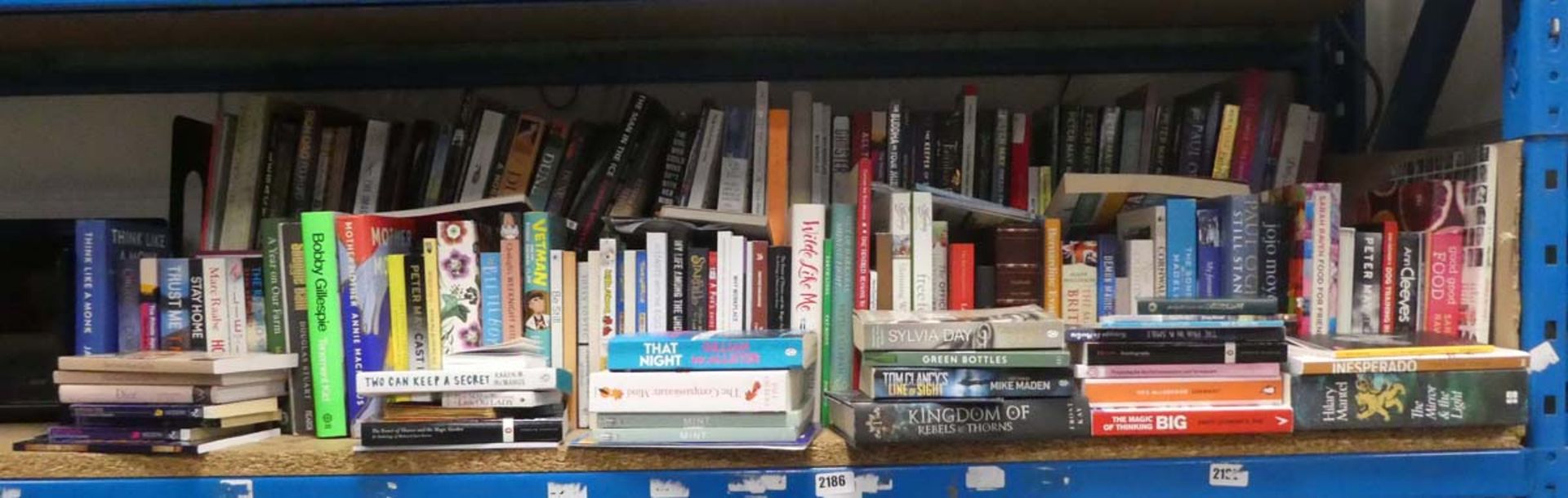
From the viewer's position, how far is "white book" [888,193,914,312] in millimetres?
904

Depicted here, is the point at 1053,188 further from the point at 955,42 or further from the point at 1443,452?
the point at 1443,452

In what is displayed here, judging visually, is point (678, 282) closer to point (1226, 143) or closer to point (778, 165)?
point (778, 165)

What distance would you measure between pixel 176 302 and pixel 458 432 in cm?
35

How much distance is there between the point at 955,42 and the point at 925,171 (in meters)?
0.24

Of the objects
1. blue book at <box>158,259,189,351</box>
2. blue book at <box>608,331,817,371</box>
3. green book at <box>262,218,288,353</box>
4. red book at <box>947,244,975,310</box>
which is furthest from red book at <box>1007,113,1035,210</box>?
blue book at <box>158,259,189,351</box>

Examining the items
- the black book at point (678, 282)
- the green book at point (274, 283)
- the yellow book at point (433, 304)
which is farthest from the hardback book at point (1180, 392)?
the green book at point (274, 283)

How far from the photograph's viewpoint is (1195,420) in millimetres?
819

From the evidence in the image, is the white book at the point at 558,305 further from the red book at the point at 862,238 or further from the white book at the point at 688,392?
the red book at the point at 862,238

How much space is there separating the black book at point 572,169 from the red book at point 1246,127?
0.68 m

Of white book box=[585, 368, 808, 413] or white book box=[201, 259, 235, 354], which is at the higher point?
white book box=[201, 259, 235, 354]

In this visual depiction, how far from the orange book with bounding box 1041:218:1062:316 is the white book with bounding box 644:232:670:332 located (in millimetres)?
357

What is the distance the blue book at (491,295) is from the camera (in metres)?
0.89

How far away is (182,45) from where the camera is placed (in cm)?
120

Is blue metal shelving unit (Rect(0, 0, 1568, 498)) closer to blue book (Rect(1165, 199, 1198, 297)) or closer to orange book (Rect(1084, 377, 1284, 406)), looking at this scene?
orange book (Rect(1084, 377, 1284, 406))
